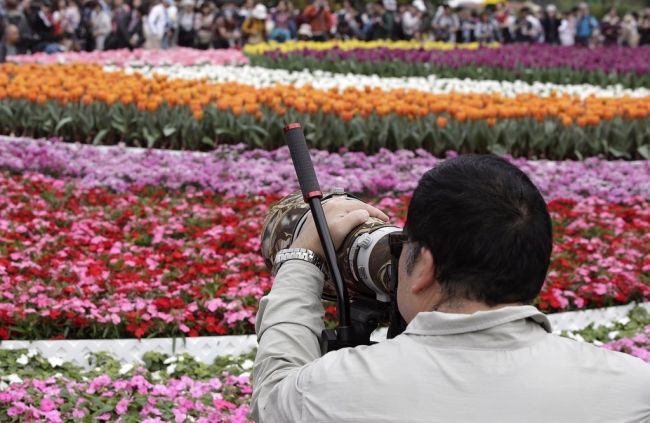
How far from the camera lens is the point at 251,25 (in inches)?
849

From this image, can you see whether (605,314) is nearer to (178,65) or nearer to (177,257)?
(177,257)

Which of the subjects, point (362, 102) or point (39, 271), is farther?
point (362, 102)

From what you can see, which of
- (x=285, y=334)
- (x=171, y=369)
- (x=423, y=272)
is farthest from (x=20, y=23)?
(x=423, y=272)

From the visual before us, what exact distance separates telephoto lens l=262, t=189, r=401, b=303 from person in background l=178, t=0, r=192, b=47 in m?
20.5

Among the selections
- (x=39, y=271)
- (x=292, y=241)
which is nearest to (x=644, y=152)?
(x=39, y=271)

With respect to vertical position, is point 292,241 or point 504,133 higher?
point 292,241

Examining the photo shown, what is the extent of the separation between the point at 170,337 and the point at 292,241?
2668 mm

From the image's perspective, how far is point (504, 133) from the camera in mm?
8359

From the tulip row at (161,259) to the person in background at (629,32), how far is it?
21280 millimetres

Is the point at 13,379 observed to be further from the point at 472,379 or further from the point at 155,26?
the point at 155,26

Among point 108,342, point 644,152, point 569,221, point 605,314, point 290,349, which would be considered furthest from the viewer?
point 644,152

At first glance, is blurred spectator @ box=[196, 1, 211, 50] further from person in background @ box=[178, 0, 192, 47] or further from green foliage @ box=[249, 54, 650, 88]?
green foliage @ box=[249, 54, 650, 88]

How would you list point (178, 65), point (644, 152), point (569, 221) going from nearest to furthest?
point (569, 221), point (644, 152), point (178, 65)

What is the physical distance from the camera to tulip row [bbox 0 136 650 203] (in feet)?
23.5
